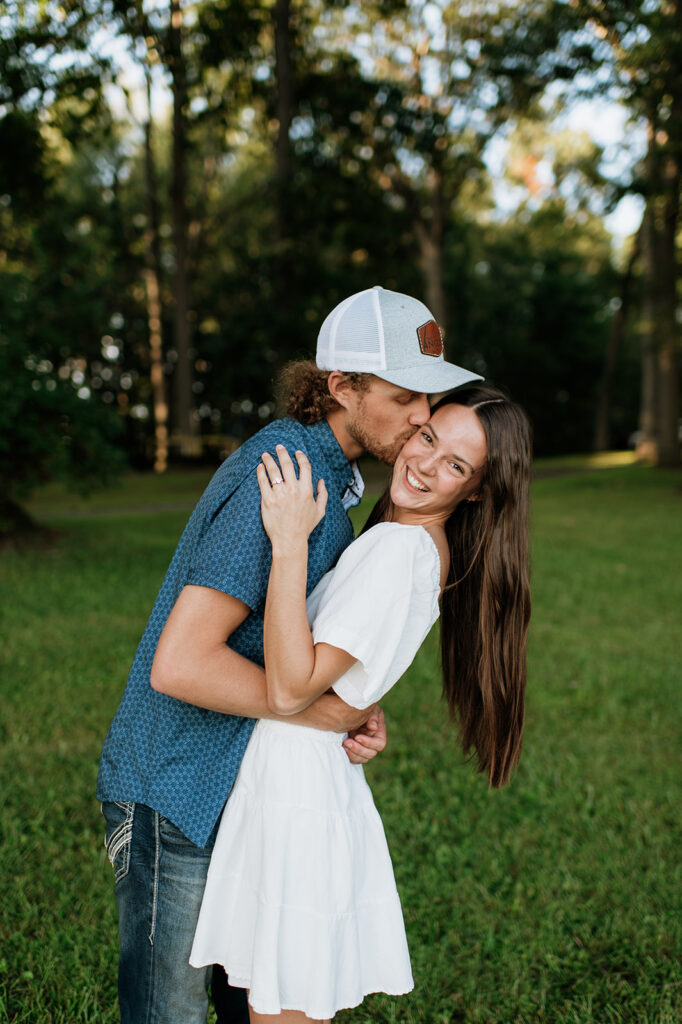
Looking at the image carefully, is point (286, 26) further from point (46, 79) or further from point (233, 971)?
point (233, 971)

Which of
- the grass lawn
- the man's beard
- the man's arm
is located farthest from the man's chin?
the grass lawn

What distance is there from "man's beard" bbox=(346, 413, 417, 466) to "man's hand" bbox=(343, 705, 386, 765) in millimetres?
675

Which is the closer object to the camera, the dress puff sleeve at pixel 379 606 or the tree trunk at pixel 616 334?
the dress puff sleeve at pixel 379 606

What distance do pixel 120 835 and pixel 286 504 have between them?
0.92 meters

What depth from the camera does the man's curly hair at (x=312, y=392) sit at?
221cm

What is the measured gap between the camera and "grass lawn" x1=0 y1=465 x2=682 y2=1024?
3.29 m

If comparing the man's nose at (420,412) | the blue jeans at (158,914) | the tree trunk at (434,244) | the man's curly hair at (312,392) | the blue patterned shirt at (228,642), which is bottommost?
the blue jeans at (158,914)

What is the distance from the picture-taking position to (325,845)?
1.93 meters

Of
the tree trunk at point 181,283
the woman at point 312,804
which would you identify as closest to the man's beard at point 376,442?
the woman at point 312,804

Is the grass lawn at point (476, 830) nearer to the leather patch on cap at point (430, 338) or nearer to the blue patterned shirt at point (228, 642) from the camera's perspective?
the blue patterned shirt at point (228, 642)

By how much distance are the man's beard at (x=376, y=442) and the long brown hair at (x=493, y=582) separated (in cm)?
13

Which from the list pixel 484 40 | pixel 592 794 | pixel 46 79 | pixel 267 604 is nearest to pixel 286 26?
pixel 484 40

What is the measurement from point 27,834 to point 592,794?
3137 millimetres

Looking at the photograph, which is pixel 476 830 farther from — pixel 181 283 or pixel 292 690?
pixel 181 283
